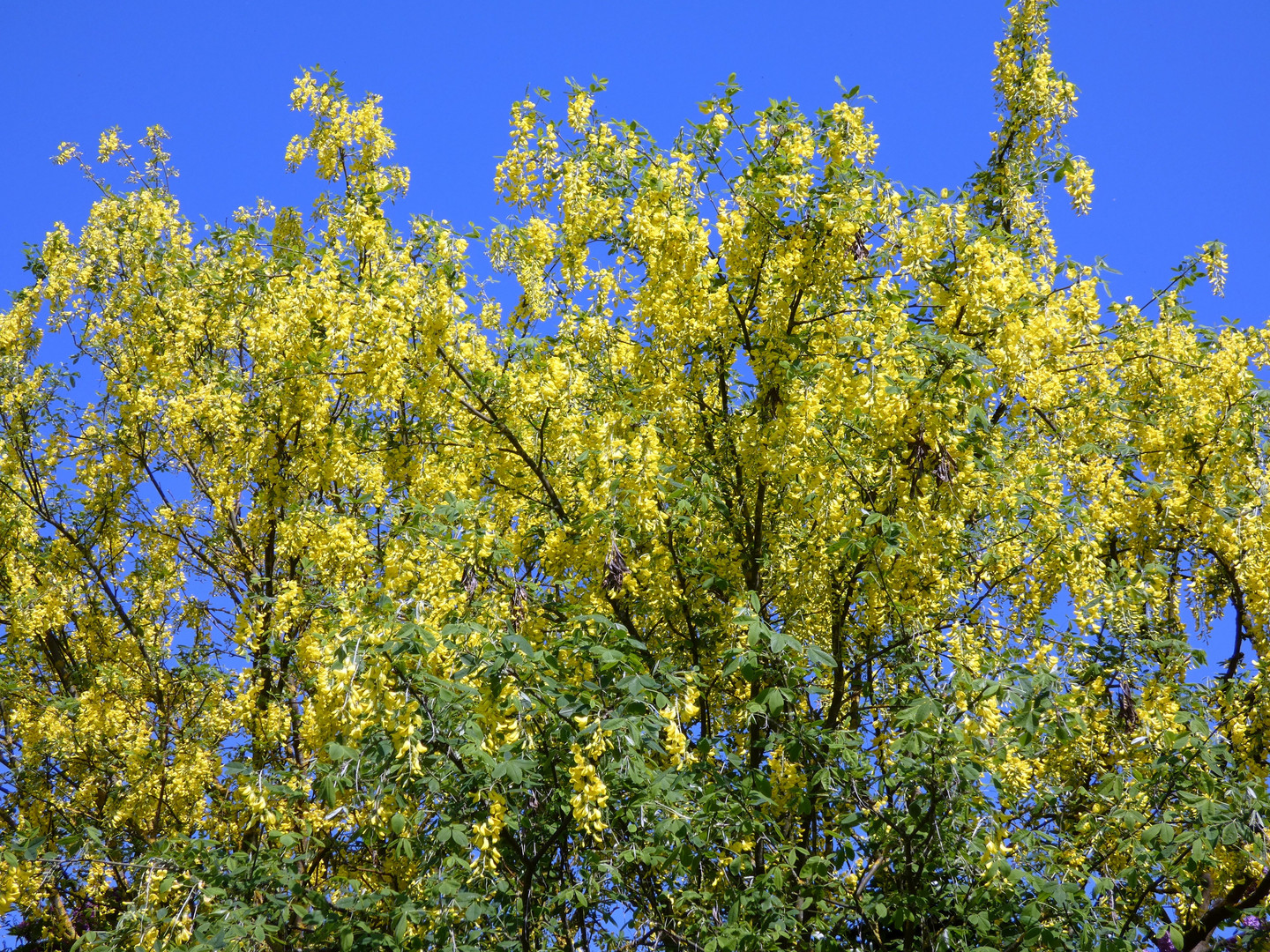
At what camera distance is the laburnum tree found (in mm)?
4328

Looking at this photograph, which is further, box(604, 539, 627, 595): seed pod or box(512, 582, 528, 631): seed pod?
box(512, 582, 528, 631): seed pod

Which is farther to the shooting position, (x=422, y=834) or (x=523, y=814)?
(x=422, y=834)

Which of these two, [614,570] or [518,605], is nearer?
[614,570]

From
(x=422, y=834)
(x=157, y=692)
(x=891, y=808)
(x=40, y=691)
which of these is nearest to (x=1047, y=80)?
(x=891, y=808)

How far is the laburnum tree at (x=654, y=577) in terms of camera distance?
4.33 m

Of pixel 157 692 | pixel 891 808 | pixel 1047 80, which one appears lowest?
pixel 891 808

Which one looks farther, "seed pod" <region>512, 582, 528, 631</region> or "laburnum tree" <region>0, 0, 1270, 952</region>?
"seed pod" <region>512, 582, 528, 631</region>

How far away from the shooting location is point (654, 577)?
560 cm

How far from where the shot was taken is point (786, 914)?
4.44 metres

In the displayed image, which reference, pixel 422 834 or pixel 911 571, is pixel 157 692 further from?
pixel 911 571

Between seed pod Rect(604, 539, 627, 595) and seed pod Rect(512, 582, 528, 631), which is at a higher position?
seed pod Rect(512, 582, 528, 631)

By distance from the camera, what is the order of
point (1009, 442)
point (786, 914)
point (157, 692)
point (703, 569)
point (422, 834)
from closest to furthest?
point (786, 914)
point (422, 834)
point (703, 569)
point (1009, 442)
point (157, 692)

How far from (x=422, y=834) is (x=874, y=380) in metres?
3.12

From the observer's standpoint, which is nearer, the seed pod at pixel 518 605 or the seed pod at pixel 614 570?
the seed pod at pixel 614 570
